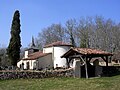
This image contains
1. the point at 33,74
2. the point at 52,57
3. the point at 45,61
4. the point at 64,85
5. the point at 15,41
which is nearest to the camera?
the point at 64,85

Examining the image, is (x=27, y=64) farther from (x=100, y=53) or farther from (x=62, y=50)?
(x=100, y=53)

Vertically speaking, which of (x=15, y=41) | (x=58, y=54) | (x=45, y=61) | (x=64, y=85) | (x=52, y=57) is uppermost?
(x=15, y=41)

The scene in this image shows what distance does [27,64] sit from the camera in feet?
189

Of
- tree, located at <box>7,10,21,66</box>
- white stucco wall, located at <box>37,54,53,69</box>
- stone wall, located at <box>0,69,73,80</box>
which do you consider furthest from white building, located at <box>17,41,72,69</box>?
stone wall, located at <box>0,69,73,80</box>

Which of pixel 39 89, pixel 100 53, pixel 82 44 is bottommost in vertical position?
pixel 39 89

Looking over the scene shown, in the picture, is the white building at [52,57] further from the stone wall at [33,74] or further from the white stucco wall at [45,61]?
the stone wall at [33,74]

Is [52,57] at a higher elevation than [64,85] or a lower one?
higher

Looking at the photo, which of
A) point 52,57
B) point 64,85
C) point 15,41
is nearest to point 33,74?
point 64,85

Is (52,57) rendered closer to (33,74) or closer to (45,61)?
(45,61)

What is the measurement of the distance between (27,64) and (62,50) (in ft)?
35.8

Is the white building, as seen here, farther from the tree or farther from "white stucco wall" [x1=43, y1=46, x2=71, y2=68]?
the tree

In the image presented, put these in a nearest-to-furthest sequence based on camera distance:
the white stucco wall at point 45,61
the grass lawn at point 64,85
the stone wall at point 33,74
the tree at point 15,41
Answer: the grass lawn at point 64,85
the stone wall at point 33,74
the tree at point 15,41
the white stucco wall at point 45,61

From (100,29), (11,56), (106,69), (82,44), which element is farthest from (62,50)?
(100,29)

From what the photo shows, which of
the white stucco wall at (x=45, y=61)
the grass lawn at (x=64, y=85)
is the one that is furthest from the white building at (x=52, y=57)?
the grass lawn at (x=64, y=85)
